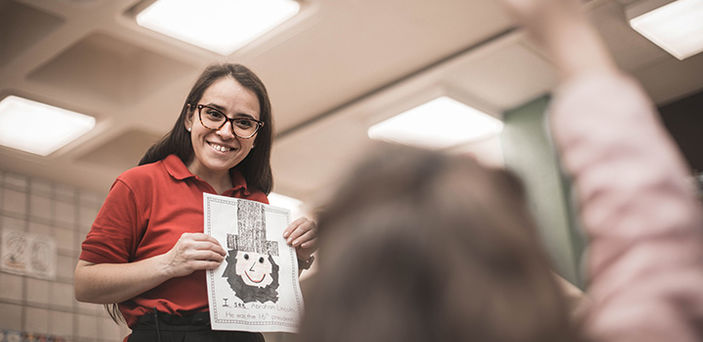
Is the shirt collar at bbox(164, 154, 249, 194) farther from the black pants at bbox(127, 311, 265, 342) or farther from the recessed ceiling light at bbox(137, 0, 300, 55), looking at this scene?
the recessed ceiling light at bbox(137, 0, 300, 55)

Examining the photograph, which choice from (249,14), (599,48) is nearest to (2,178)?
(249,14)

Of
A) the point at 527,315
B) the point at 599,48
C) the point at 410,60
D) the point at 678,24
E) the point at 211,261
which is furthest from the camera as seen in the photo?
the point at 410,60

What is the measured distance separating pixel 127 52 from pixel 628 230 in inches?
124

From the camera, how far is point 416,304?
35 cm

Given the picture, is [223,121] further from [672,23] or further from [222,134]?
[672,23]

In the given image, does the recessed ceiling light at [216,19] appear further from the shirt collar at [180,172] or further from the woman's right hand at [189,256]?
the woman's right hand at [189,256]

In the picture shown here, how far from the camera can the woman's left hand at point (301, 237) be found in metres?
1.36

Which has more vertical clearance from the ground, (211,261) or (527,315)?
(211,261)

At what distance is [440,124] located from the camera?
3.68 metres

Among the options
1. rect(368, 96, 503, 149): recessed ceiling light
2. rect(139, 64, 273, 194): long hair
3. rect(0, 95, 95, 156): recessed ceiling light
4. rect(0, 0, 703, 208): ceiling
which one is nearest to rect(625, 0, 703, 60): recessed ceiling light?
rect(0, 0, 703, 208): ceiling

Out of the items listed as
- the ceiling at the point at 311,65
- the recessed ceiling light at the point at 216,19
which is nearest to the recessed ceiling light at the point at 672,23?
the ceiling at the point at 311,65

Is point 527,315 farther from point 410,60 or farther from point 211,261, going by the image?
point 410,60

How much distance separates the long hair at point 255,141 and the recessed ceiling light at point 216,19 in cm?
124

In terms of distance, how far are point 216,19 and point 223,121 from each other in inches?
57.1
